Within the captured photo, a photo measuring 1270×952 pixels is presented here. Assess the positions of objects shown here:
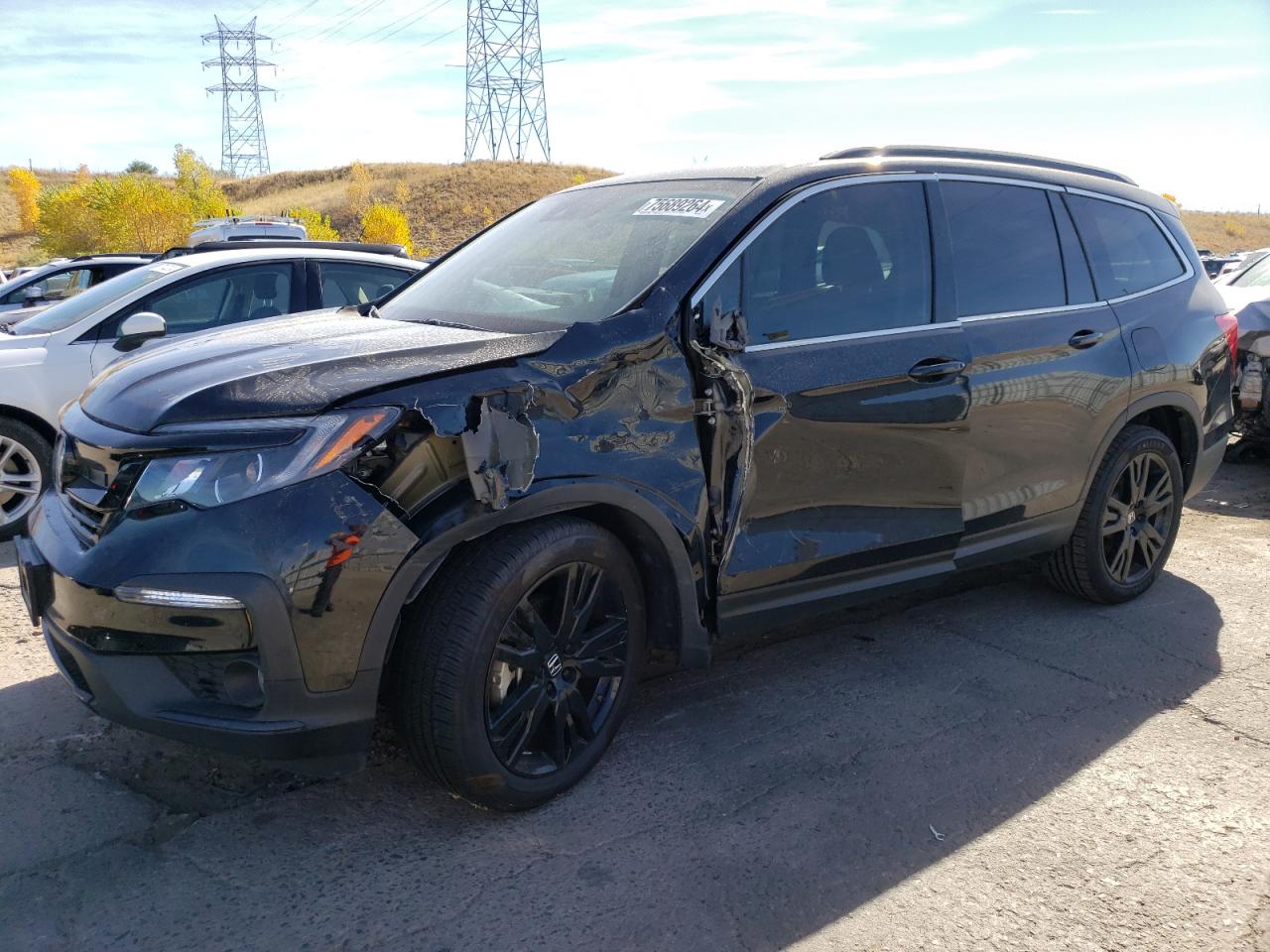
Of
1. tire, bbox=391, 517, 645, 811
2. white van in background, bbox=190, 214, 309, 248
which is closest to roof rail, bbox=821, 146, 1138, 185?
tire, bbox=391, 517, 645, 811

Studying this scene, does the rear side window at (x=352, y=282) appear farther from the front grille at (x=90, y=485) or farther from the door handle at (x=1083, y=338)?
the door handle at (x=1083, y=338)

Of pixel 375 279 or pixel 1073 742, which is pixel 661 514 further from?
pixel 375 279

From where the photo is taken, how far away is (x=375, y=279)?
7289mm

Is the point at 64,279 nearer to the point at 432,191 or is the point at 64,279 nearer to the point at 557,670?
the point at 557,670

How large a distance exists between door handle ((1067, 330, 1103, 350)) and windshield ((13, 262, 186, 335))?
5.30m

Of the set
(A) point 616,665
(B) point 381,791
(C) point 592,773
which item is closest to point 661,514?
(A) point 616,665

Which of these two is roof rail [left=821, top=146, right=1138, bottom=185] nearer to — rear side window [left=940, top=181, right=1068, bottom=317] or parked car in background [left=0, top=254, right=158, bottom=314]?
rear side window [left=940, top=181, right=1068, bottom=317]

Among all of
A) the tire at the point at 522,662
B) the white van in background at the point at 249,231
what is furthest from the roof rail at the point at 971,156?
the white van in background at the point at 249,231

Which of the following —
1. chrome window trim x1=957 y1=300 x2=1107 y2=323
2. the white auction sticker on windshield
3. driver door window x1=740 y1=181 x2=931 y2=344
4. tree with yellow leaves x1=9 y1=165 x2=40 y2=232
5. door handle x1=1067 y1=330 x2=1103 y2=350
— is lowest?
door handle x1=1067 y1=330 x2=1103 y2=350

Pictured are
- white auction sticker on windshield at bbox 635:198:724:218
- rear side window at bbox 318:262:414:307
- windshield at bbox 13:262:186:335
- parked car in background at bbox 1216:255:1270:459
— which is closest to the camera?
white auction sticker on windshield at bbox 635:198:724:218

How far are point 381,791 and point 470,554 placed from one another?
91 centimetres

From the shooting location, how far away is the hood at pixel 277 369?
280 cm

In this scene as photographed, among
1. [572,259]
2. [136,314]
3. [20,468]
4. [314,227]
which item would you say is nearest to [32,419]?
[20,468]

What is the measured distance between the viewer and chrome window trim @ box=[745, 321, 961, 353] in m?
3.48
